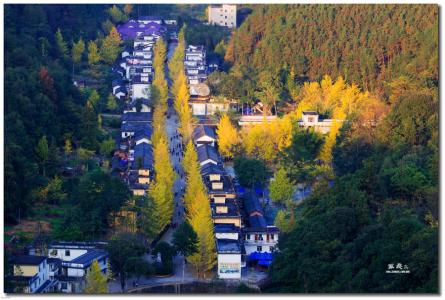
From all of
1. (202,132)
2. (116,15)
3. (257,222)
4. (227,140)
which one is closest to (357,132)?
(227,140)

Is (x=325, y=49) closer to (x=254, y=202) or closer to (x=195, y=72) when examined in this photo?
(x=195, y=72)

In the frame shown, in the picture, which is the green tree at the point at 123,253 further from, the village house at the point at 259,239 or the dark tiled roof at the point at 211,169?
the dark tiled roof at the point at 211,169

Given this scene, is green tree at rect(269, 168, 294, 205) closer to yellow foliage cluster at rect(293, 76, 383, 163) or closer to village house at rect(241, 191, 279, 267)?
village house at rect(241, 191, 279, 267)

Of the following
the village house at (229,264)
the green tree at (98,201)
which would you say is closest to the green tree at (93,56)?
the green tree at (98,201)

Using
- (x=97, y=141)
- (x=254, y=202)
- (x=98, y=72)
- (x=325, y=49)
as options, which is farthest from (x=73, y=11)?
(x=254, y=202)

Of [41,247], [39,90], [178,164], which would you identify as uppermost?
[39,90]

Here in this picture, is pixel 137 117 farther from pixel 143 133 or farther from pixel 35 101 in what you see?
pixel 35 101
